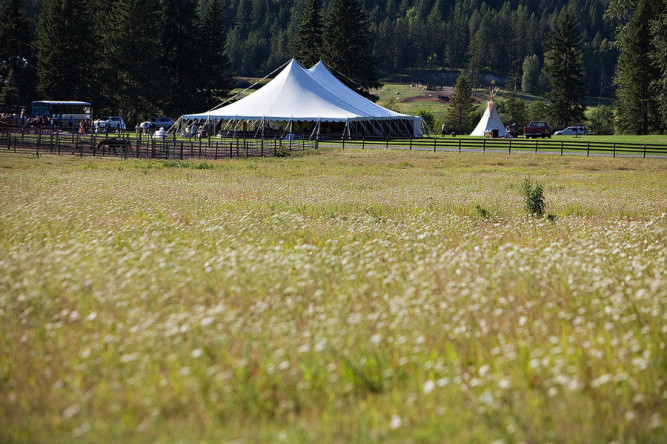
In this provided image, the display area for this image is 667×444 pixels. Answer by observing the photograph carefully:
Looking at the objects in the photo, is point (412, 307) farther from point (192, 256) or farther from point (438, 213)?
point (438, 213)

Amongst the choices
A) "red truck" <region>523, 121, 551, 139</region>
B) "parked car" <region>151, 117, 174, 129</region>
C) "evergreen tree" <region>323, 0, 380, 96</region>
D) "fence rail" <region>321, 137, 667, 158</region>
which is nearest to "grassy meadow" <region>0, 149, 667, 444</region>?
"fence rail" <region>321, 137, 667, 158</region>

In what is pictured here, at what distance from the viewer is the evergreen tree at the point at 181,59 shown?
7825 centimetres

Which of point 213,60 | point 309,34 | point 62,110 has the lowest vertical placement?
point 62,110

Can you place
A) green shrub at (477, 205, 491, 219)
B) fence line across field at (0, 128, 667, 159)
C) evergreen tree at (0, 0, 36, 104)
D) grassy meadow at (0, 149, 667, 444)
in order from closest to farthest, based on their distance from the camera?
→ 1. grassy meadow at (0, 149, 667, 444)
2. green shrub at (477, 205, 491, 219)
3. fence line across field at (0, 128, 667, 159)
4. evergreen tree at (0, 0, 36, 104)

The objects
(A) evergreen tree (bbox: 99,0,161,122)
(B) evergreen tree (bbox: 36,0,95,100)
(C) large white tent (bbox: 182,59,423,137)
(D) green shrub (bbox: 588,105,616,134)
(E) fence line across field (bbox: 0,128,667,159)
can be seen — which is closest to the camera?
(E) fence line across field (bbox: 0,128,667,159)

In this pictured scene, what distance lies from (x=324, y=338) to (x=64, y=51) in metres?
71.0

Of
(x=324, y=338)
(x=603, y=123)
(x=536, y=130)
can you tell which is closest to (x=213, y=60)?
(x=536, y=130)

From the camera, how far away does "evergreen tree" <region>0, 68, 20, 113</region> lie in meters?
69.6

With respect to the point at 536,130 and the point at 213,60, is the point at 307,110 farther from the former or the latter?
the point at 213,60

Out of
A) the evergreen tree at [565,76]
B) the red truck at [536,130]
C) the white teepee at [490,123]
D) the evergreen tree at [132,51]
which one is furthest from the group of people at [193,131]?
the evergreen tree at [565,76]

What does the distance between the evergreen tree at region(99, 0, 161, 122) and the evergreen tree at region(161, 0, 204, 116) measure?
3806 millimetres

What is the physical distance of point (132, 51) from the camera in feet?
236

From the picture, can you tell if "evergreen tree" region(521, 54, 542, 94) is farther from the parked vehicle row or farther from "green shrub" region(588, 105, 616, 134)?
the parked vehicle row

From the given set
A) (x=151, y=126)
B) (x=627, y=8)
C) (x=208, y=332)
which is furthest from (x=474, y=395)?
(x=151, y=126)
